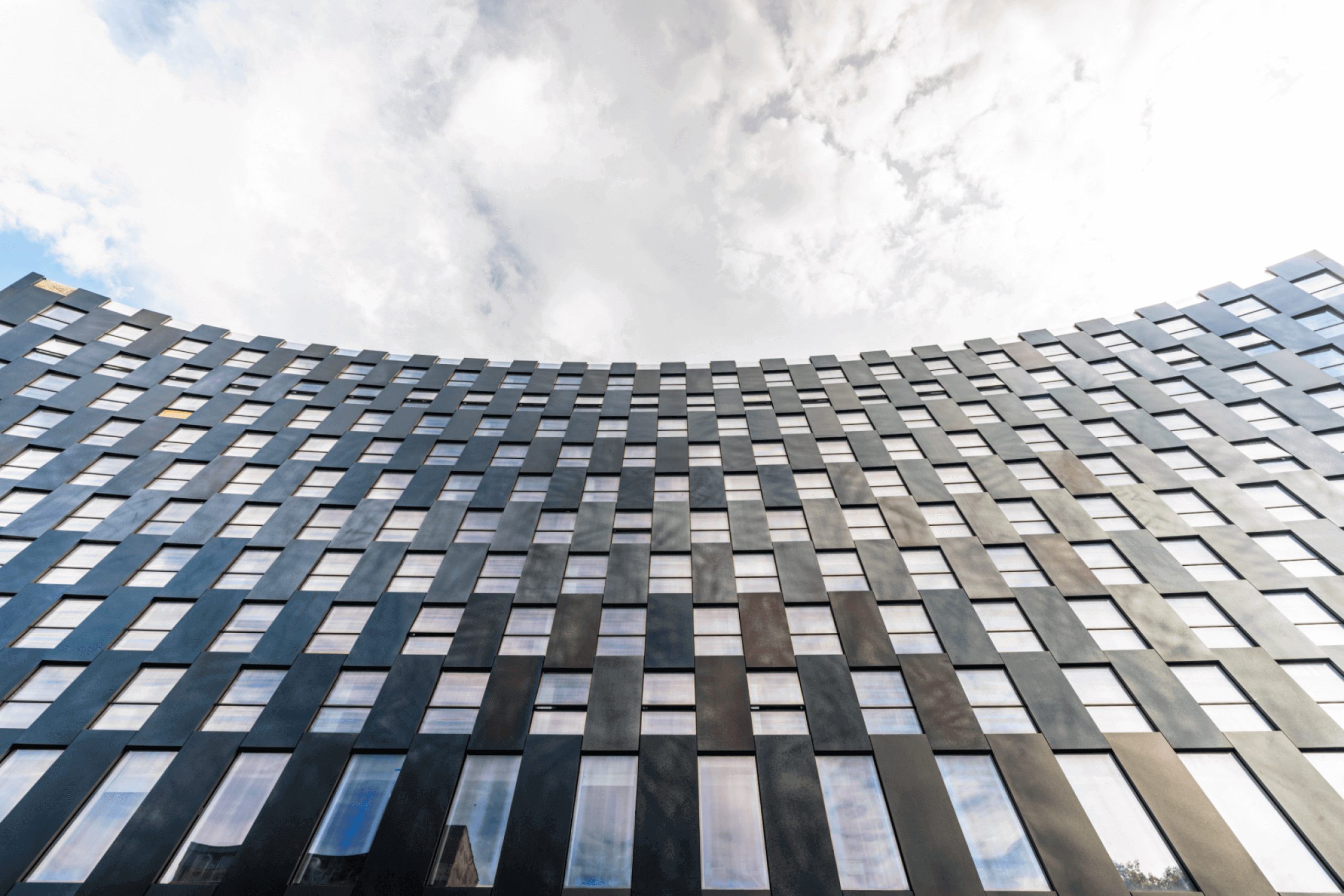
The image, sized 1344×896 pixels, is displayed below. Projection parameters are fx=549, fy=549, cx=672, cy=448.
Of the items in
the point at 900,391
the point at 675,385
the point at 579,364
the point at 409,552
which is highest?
the point at 579,364

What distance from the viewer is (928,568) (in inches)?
766

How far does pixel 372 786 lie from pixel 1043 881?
15.4 m

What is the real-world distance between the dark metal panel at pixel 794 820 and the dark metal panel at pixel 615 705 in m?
3.46

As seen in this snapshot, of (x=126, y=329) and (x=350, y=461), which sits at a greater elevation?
(x=126, y=329)

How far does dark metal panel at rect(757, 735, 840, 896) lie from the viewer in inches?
462

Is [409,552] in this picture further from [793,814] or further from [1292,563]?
[1292,563]

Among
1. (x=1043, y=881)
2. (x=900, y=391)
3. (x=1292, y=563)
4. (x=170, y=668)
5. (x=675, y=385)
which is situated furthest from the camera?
(x=675, y=385)

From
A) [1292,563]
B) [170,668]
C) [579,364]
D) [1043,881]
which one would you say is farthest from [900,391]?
[170,668]

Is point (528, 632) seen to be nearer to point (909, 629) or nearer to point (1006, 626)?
point (909, 629)

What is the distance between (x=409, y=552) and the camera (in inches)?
830

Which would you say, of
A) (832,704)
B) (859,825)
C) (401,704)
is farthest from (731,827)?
(401,704)

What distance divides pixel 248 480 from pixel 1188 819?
3322 centimetres

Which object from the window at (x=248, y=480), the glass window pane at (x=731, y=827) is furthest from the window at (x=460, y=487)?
the glass window pane at (x=731, y=827)

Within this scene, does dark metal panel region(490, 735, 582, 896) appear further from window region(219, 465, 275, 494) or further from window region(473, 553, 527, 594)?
window region(219, 465, 275, 494)
